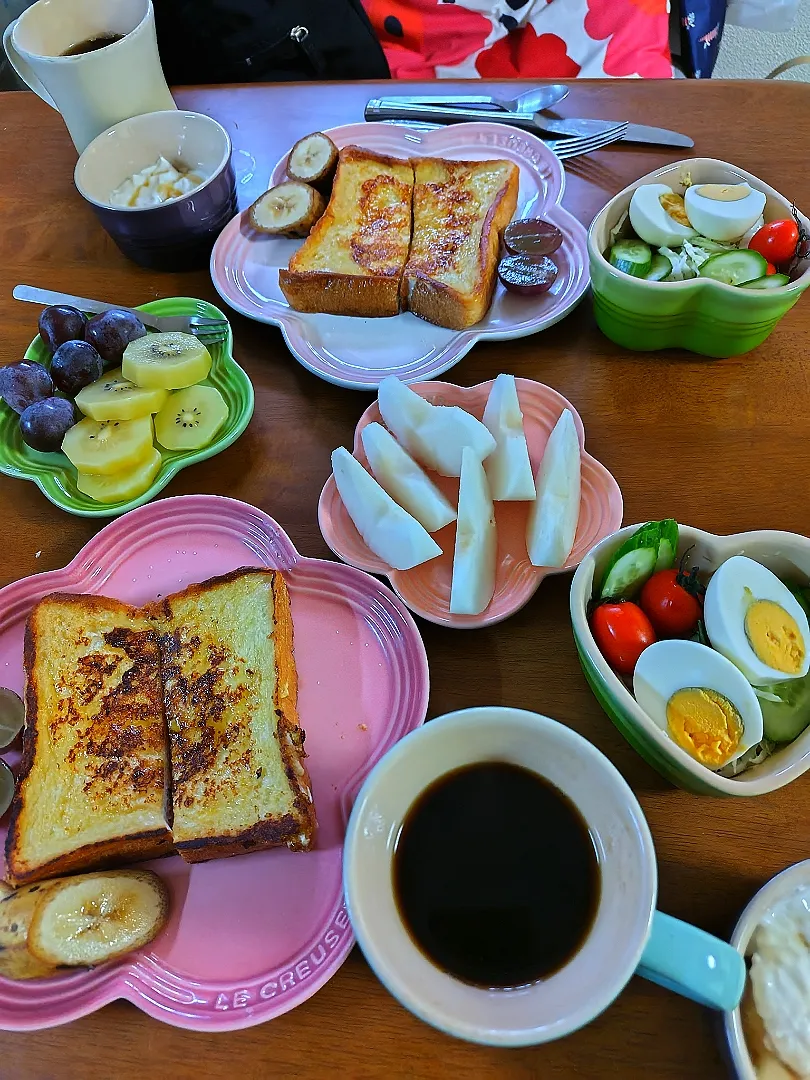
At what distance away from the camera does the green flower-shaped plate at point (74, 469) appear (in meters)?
1.21

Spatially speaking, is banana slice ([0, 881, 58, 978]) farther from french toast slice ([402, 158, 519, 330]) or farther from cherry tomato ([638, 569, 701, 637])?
french toast slice ([402, 158, 519, 330])

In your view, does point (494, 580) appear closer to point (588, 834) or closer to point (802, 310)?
point (588, 834)

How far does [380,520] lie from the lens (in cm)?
110

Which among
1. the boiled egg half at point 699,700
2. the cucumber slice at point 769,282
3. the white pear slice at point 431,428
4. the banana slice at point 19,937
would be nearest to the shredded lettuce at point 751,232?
the cucumber slice at point 769,282

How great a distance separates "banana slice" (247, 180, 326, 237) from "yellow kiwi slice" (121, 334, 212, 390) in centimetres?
39

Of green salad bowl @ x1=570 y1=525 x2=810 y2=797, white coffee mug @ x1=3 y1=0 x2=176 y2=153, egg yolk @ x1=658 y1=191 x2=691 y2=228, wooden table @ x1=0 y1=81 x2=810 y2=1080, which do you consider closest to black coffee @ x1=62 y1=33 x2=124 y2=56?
white coffee mug @ x1=3 y1=0 x2=176 y2=153

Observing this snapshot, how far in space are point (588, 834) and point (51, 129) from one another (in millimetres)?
2097

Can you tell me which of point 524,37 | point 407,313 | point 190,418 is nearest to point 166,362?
point 190,418

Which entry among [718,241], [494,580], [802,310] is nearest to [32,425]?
[494,580]

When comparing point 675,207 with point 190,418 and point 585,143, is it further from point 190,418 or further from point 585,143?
point 190,418

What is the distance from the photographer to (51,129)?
1.86 m

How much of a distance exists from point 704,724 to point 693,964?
0.85 ft

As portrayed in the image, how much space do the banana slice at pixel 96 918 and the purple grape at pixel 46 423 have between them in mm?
738

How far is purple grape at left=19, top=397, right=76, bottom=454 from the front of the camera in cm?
124
